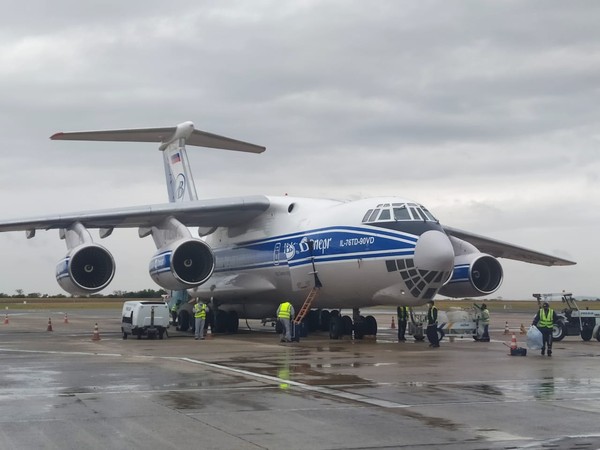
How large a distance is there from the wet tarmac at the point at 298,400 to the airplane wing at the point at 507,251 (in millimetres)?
9595

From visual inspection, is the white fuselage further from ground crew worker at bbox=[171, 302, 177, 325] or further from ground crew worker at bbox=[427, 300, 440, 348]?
ground crew worker at bbox=[171, 302, 177, 325]

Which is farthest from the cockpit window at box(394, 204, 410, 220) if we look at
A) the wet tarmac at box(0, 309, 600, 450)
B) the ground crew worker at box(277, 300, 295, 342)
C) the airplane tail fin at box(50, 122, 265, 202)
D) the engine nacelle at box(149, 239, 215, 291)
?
the airplane tail fin at box(50, 122, 265, 202)

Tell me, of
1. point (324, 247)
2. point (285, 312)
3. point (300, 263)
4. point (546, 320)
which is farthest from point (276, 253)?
point (546, 320)

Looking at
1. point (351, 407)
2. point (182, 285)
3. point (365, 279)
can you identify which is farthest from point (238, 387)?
point (182, 285)

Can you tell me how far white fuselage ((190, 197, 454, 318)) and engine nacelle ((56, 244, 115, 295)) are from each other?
4590mm

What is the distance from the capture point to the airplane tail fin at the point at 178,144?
28719 millimetres

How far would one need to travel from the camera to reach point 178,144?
97.9 ft

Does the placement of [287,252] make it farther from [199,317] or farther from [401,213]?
[401,213]

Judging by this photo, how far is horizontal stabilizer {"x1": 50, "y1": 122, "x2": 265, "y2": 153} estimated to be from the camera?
27.6 meters

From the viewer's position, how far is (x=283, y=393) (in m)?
10.8

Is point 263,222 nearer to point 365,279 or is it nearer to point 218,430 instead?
point 365,279

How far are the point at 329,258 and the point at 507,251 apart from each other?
8964 mm

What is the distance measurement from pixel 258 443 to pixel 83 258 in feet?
56.2

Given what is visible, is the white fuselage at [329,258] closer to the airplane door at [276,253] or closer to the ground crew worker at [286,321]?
the airplane door at [276,253]
